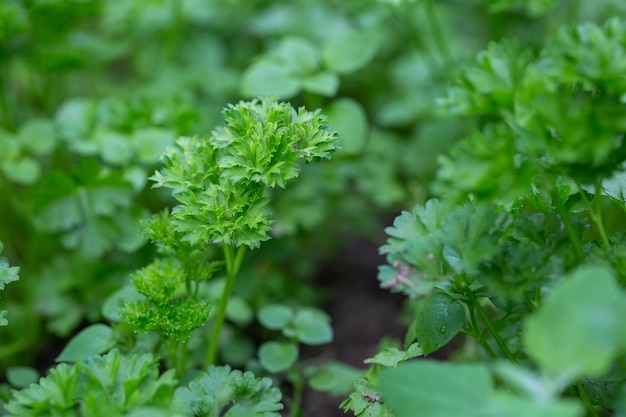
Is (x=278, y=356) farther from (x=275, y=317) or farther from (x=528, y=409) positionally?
(x=528, y=409)

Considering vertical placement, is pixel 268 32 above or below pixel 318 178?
above

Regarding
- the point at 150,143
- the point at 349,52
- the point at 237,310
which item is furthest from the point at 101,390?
the point at 349,52

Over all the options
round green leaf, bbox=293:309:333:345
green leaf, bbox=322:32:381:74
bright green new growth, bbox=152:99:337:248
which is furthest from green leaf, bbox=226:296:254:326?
green leaf, bbox=322:32:381:74

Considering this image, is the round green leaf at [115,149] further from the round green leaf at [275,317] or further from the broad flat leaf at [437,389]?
the broad flat leaf at [437,389]

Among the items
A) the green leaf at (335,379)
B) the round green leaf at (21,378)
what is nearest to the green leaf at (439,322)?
the green leaf at (335,379)

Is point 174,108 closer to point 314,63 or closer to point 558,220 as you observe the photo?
point 314,63

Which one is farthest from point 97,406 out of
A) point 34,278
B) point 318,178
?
point 318,178

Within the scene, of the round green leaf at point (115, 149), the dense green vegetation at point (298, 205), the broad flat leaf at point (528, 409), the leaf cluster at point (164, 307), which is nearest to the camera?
A: the broad flat leaf at point (528, 409)
